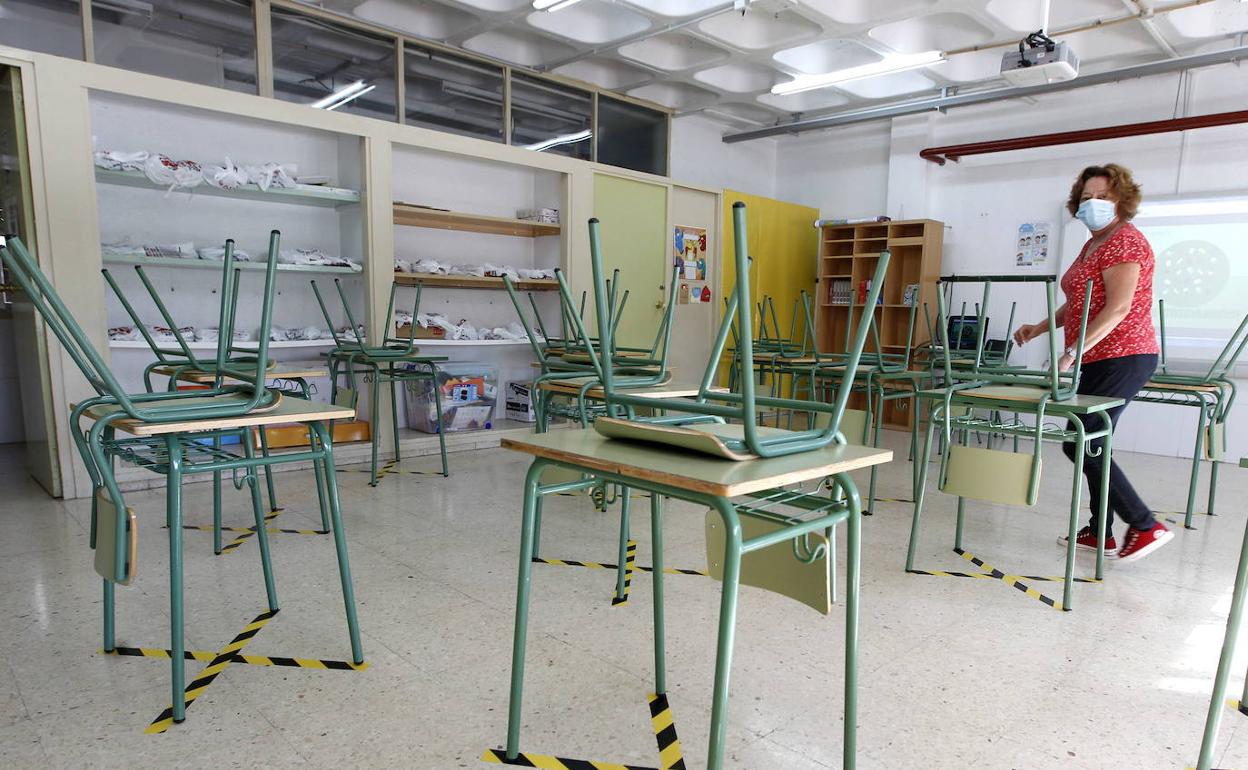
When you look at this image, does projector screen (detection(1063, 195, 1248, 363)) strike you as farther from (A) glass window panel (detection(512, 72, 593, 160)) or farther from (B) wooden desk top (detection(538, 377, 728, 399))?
(B) wooden desk top (detection(538, 377, 728, 399))

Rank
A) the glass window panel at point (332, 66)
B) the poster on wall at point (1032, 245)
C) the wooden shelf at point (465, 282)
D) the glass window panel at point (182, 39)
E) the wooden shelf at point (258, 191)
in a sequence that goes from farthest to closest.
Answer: the poster on wall at point (1032, 245) < the wooden shelf at point (465, 282) < the glass window panel at point (332, 66) < the glass window panel at point (182, 39) < the wooden shelf at point (258, 191)

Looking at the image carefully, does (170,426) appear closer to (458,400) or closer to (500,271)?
(458,400)

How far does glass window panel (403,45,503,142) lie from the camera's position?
4828mm

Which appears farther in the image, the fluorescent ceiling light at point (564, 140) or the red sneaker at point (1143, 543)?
the fluorescent ceiling light at point (564, 140)

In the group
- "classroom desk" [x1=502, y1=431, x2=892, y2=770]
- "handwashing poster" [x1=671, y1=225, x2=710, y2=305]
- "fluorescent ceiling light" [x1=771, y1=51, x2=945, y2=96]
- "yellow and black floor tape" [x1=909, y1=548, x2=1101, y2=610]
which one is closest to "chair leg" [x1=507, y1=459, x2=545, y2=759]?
"classroom desk" [x1=502, y1=431, x2=892, y2=770]

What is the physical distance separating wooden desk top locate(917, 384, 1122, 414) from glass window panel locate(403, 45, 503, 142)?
3.87 metres

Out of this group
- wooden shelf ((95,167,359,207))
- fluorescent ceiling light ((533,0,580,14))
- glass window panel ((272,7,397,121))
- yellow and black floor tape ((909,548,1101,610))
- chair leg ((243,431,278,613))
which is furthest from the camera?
glass window panel ((272,7,397,121))

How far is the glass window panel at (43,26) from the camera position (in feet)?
11.4

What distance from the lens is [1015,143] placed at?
5660 mm

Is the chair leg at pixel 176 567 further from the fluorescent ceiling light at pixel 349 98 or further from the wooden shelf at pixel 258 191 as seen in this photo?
the fluorescent ceiling light at pixel 349 98

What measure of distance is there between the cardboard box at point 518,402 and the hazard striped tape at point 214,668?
3251 millimetres

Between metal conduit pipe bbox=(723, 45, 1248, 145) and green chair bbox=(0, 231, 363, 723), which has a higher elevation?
metal conduit pipe bbox=(723, 45, 1248, 145)

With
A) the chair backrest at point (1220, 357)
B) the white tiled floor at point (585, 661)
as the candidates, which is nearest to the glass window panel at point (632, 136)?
the chair backrest at point (1220, 357)

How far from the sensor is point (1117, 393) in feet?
8.32
